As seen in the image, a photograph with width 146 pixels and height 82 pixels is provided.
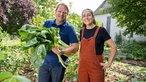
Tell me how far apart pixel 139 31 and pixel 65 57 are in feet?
41.4

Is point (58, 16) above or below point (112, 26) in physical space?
above

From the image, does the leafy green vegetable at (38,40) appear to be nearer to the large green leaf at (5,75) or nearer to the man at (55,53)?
the man at (55,53)

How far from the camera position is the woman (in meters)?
3.31

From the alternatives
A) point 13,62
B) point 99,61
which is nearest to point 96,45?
point 99,61

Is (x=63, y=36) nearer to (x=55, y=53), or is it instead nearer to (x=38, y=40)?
(x=55, y=53)

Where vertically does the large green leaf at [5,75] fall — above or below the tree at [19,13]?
above

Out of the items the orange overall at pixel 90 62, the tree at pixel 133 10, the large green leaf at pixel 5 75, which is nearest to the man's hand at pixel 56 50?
the orange overall at pixel 90 62

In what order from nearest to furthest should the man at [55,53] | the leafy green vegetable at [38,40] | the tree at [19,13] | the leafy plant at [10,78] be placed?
the leafy plant at [10,78] < the leafy green vegetable at [38,40] < the man at [55,53] < the tree at [19,13]

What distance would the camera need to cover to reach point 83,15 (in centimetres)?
330

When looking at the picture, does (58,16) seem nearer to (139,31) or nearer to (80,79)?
(80,79)

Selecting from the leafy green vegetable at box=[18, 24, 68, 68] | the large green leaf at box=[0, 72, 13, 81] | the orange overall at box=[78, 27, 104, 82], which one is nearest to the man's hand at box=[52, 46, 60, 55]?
the leafy green vegetable at box=[18, 24, 68, 68]

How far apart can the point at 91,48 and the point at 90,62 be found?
0.20 meters

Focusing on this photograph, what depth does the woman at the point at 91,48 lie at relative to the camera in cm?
331

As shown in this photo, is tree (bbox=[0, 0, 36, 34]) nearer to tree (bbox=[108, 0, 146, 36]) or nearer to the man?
tree (bbox=[108, 0, 146, 36])
